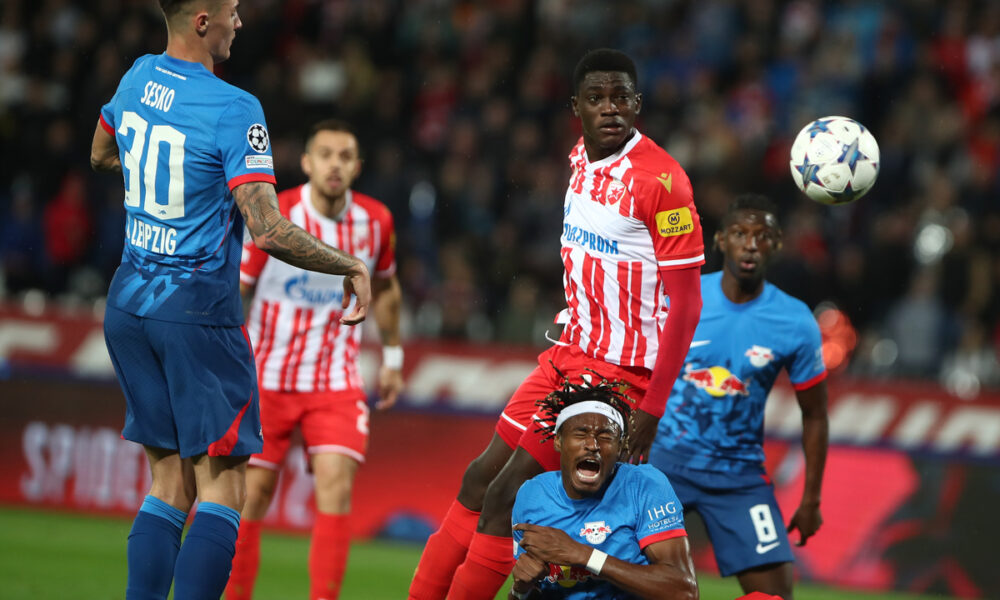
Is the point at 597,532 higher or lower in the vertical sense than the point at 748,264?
lower

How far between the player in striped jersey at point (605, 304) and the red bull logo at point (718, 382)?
41.3 inches

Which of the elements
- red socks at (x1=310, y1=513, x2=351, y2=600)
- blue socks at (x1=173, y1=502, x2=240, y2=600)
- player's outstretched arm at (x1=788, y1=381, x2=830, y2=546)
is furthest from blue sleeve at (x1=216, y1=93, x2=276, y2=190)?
player's outstretched arm at (x1=788, y1=381, x2=830, y2=546)

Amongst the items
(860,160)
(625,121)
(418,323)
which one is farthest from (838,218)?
(625,121)

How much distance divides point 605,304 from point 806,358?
1427mm

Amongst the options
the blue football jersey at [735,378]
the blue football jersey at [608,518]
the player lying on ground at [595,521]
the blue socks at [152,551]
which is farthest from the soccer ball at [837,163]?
the blue socks at [152,551]

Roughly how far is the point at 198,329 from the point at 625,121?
6.33 feet

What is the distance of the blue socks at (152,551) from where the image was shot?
4.64 metres

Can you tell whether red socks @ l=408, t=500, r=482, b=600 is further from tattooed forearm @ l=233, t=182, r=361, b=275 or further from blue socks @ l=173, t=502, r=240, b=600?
tattooed forearm @ l=233, t=182, r=361, b=275

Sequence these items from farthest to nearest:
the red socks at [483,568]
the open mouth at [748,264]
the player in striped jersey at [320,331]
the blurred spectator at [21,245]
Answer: the blurred spectator at [21,245], the player in striped jersey at [320,331], the open mouth at [748,264], the red socks at [483,568]

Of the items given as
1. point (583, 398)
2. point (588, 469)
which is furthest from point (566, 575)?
point (583, 398)

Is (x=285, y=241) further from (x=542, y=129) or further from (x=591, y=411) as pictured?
(x=542, y=129)

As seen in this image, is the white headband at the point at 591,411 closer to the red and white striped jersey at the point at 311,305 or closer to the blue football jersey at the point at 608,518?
the blue football jersey at the point at 608,518

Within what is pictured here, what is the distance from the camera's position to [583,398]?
4.93m

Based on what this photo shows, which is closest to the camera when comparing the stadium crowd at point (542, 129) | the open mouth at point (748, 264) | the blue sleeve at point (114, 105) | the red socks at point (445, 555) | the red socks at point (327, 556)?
the blue sleeve at point (114, 105)
